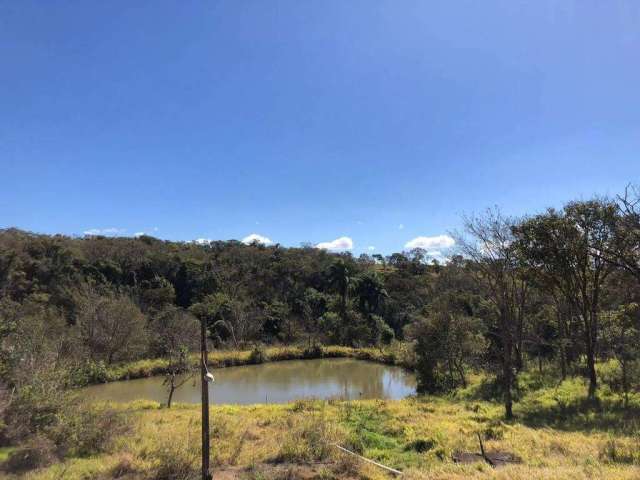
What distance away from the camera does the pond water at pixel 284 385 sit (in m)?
23.5

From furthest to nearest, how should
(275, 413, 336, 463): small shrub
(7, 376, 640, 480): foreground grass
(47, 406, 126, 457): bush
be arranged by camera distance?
(47, 406, 126, 457): bush < (275, 413, 336, 463): small shrub < (7, 376, 640, 480): foreground grass

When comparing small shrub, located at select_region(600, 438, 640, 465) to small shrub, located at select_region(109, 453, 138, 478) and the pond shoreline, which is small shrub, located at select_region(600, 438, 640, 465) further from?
the pond shoreline

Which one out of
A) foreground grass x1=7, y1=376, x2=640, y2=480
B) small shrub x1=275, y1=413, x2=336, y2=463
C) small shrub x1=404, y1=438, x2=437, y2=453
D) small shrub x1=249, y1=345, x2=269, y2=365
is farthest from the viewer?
small shrub x1=249, y1=345, x2=269, y2=365

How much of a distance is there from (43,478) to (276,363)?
27.6 m

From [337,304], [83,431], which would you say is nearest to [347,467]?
[83,431]

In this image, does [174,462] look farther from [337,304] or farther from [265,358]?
[337,304]

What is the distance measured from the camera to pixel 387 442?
11469 millimetres

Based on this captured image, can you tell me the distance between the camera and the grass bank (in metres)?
28.2

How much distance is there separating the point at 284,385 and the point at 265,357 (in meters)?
8.17

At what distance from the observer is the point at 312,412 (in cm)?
1542

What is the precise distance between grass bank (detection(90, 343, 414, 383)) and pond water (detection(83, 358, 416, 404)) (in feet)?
2.50

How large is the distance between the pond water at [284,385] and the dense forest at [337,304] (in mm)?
2665

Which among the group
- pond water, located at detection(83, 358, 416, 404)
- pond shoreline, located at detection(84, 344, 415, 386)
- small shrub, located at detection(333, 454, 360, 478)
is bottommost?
pond water, located at detection(83, 358, 416, 404)

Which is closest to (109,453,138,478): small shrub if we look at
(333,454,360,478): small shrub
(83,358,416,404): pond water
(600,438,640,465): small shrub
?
(333,454,360,478): small shrub
